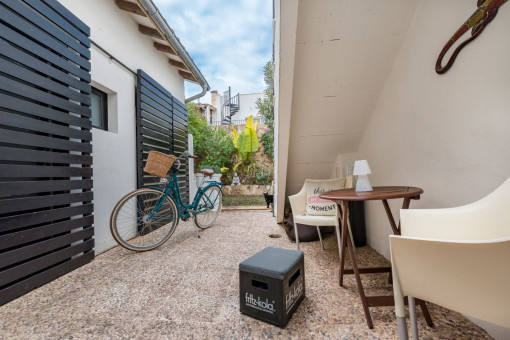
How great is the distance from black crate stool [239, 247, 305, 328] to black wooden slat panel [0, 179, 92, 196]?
173cm

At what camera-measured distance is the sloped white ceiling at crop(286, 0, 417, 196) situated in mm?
1595

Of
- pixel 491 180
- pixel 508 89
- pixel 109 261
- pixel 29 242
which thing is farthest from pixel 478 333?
pixel 29 242

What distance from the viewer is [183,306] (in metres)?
1.38

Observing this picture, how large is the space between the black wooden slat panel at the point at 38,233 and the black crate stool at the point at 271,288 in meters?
1.67

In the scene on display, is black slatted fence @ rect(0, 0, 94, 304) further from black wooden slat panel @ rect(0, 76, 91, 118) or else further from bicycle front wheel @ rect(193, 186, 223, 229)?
bicycle front wheel @ rect(193, 186, 223, 229)

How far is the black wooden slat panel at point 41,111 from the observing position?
151cm

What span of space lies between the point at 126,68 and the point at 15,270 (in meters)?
2.51

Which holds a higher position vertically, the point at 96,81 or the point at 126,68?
the point at 126,68

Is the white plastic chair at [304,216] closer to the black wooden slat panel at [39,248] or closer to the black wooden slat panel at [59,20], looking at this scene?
the black wooden slat panel at [39,248]

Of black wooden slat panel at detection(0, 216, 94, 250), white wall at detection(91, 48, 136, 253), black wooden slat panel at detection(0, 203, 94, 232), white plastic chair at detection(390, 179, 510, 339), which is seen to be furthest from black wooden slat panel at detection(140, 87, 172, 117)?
white plastic chair at detection(390, 179, 510, 339)

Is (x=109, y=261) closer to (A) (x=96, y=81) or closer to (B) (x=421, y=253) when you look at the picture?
(A) (x=96, y=81)

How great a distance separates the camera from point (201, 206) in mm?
3195

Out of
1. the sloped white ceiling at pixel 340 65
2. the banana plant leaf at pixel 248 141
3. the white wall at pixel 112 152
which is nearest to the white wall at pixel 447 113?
the sloped white ceiling at pixel 340 65

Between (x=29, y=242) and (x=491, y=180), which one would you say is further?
(x=29, y=242)
